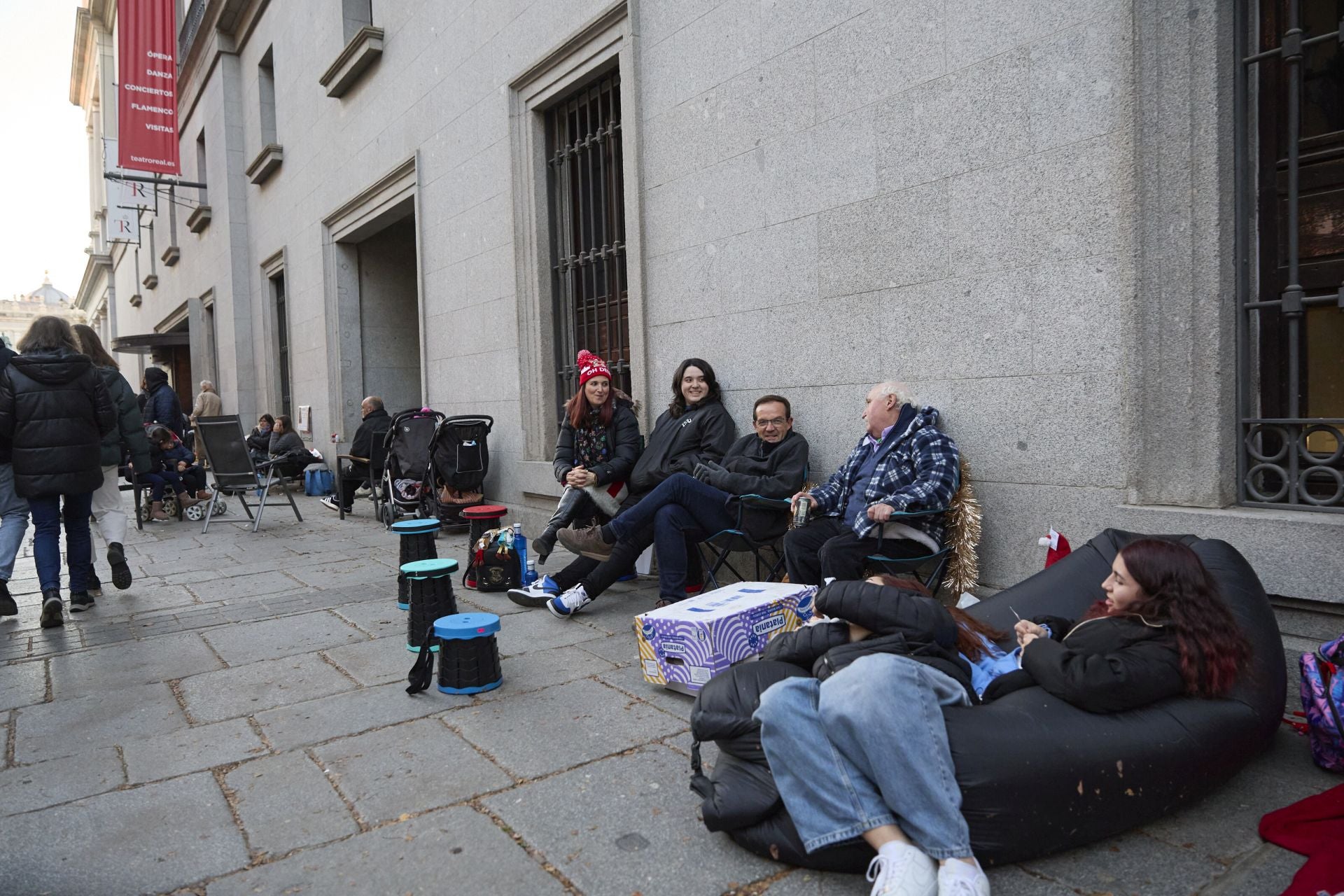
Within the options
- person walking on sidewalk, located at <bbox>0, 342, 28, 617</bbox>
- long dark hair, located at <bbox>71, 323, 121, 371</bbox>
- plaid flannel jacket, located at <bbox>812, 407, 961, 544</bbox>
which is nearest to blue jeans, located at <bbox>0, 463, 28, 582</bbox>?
person walking on sidewalk, located at <bbox>0, 342, 28, 617</bbox>

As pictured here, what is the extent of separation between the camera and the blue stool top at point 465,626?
3.69 m

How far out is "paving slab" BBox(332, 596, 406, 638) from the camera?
4.88 metres

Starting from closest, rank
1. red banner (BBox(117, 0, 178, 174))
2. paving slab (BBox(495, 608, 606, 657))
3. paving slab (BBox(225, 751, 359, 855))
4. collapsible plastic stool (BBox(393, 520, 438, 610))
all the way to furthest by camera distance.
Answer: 1. paving slab (BBox(225, 751, 359, 855))
2. paving slab (BBox(495, 608, 606, 657))
3. collapsible plastic stool (BBox(393, 520, 438, 610))
4. red banner (BBox(117, 0, 178, 174))

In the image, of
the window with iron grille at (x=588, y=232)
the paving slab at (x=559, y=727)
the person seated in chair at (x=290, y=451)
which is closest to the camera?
the paving slab at (x=559, y=727)

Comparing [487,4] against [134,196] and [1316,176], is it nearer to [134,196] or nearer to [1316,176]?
[1316,176]

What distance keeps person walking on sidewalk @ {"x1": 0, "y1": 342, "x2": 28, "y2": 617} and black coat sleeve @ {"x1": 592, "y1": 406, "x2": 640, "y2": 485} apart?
3.41 meters

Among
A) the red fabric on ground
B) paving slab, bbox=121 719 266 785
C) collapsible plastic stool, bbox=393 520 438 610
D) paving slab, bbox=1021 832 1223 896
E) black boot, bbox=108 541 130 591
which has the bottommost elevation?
paving slab, bbox=1021 832 1223 896

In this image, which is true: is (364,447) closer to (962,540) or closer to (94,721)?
(94,721)

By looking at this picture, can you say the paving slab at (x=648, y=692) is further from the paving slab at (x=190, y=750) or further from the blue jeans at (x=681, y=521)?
the paving slab at (x=190, y=750)

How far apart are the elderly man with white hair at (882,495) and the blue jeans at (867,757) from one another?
6.15 ft

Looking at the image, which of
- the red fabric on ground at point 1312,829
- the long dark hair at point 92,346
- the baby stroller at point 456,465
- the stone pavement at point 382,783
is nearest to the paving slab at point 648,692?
the stone pavement at point 382,783

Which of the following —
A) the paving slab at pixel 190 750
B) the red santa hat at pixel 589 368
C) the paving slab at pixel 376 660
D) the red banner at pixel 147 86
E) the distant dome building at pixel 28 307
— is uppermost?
the distant dome building at pixel 28 307

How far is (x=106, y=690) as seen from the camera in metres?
4.03

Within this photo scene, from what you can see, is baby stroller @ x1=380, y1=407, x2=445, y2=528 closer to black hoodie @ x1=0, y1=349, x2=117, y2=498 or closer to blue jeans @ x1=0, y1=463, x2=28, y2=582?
black hoodie @ x1=0, y1=349, x2=117, y2=498
